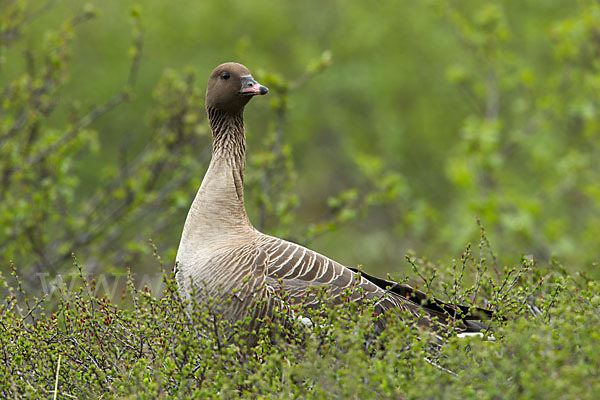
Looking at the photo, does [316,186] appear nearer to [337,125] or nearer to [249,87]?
[337,125]

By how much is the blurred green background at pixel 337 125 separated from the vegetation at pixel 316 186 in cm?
7

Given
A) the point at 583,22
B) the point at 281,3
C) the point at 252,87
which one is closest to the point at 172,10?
the point at 281,3

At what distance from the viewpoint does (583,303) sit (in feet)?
15.9

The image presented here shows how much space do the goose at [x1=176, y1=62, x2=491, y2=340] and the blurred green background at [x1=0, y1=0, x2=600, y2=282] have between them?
264cm

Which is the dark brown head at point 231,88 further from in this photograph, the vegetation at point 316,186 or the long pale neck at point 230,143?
the vegetation at point 316,186

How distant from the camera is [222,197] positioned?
21.3ft

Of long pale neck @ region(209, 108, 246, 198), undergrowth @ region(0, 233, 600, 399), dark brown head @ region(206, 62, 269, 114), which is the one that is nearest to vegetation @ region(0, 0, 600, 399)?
undergrowth @ region(0, 233, 600, 399)

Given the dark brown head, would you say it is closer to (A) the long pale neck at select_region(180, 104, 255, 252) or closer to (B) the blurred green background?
(A) the long pale neck at select_region(180, 104, 255, 252)

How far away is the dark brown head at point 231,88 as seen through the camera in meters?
6.74

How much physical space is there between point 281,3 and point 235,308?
23.3m

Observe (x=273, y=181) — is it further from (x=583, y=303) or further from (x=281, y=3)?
(x=281, y=3)

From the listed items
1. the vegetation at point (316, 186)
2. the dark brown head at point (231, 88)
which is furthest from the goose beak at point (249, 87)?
the vegetation at point (316, 186)

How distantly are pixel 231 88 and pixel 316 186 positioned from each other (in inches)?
886

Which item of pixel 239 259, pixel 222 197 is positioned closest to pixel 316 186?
pixel 222 197
